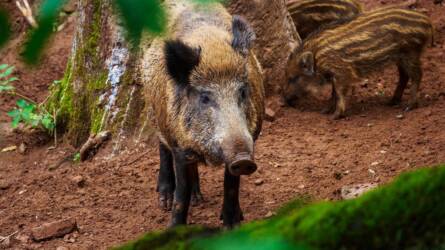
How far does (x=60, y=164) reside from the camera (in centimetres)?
612

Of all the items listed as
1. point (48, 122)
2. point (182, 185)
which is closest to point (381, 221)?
point (182, 185)

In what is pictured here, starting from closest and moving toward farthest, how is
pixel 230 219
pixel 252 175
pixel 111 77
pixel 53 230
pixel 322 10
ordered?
pixel 230 219
pixel 53 230
pixel 252 175
pixel 111 77
pixel 322 10

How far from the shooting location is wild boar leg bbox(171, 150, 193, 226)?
4449mm

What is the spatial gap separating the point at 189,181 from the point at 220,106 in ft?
2.16

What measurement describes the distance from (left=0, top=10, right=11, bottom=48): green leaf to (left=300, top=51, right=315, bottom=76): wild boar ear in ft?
17.2

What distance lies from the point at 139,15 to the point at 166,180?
13.2 ft

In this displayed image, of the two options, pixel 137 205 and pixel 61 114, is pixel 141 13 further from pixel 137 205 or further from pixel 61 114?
pixel 61 114

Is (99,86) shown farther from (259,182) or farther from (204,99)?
(204,99)

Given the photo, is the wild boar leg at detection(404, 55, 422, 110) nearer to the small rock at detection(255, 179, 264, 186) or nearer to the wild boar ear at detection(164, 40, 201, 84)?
the small rock at detection(255, 179, 264, 186)

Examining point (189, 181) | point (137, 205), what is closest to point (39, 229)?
point (137, 205)

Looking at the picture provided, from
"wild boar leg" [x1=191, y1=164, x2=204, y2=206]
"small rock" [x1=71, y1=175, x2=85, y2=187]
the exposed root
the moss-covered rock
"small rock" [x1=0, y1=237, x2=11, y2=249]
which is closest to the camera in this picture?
the moss-covered rock

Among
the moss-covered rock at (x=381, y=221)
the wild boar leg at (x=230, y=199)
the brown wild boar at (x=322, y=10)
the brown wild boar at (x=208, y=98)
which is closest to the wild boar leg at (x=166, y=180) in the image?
the brown wild boar at (x=208, y=98)

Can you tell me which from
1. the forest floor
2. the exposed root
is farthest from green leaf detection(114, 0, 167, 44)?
the exposed root

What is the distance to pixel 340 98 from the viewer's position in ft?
20.6
